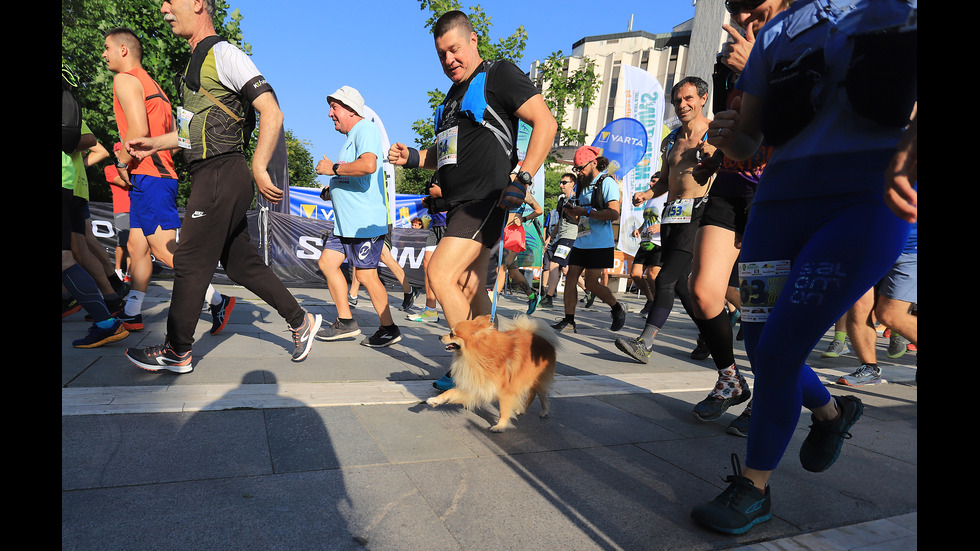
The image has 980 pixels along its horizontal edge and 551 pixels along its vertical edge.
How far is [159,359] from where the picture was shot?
129 inches

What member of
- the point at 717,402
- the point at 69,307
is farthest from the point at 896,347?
the point at 69,307

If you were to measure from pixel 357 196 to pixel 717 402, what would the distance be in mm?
3545

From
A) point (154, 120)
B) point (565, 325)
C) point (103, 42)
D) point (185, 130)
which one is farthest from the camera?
point (103, 42)

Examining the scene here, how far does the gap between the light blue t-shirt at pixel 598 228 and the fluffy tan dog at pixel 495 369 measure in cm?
366

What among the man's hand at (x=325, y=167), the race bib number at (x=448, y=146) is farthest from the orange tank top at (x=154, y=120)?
the race bib number at (x=448, y=146)

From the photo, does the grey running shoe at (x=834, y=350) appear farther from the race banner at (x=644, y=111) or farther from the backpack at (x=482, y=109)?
the race banner at (x=644, y=111)

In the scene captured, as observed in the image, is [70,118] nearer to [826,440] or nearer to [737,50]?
[737,50]

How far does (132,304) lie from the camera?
440 centimetres

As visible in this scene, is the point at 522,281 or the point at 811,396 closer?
the point at 811,396

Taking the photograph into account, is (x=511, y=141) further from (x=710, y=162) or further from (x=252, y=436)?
(x=252, y=436)

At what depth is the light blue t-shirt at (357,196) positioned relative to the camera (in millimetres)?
4922
